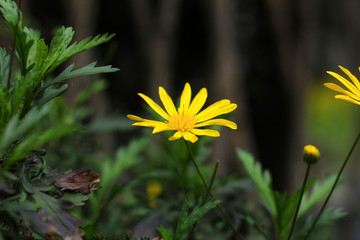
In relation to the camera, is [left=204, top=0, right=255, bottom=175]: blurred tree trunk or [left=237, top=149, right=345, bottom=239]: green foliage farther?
[left=204, top=0, right=255, bottom=175]: blurred tree trunk

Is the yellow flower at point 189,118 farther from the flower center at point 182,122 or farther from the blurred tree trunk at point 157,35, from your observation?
the blurred tree trunk at point 157,35

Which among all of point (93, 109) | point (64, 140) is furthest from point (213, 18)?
point (64, 140)

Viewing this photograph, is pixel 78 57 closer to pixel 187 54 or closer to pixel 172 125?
A: pixel 187 54

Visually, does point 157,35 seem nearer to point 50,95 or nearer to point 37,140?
point 50,95

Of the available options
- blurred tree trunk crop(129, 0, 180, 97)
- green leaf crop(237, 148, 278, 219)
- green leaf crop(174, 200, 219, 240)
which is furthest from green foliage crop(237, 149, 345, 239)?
blurred tree trunk crop(129, 0, 180, 97)

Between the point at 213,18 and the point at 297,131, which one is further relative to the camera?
the point at 297,131

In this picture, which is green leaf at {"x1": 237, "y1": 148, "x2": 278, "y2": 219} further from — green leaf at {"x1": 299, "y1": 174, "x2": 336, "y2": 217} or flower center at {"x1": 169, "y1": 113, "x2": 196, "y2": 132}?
flower center at {"x1": 169, "y1": 113, "x2": 196, "y2": 132}

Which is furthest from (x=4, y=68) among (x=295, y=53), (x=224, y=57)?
(x=295, y=53)

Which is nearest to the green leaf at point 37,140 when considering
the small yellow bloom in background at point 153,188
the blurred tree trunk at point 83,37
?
the small yellow bloom in background at point 153,188
